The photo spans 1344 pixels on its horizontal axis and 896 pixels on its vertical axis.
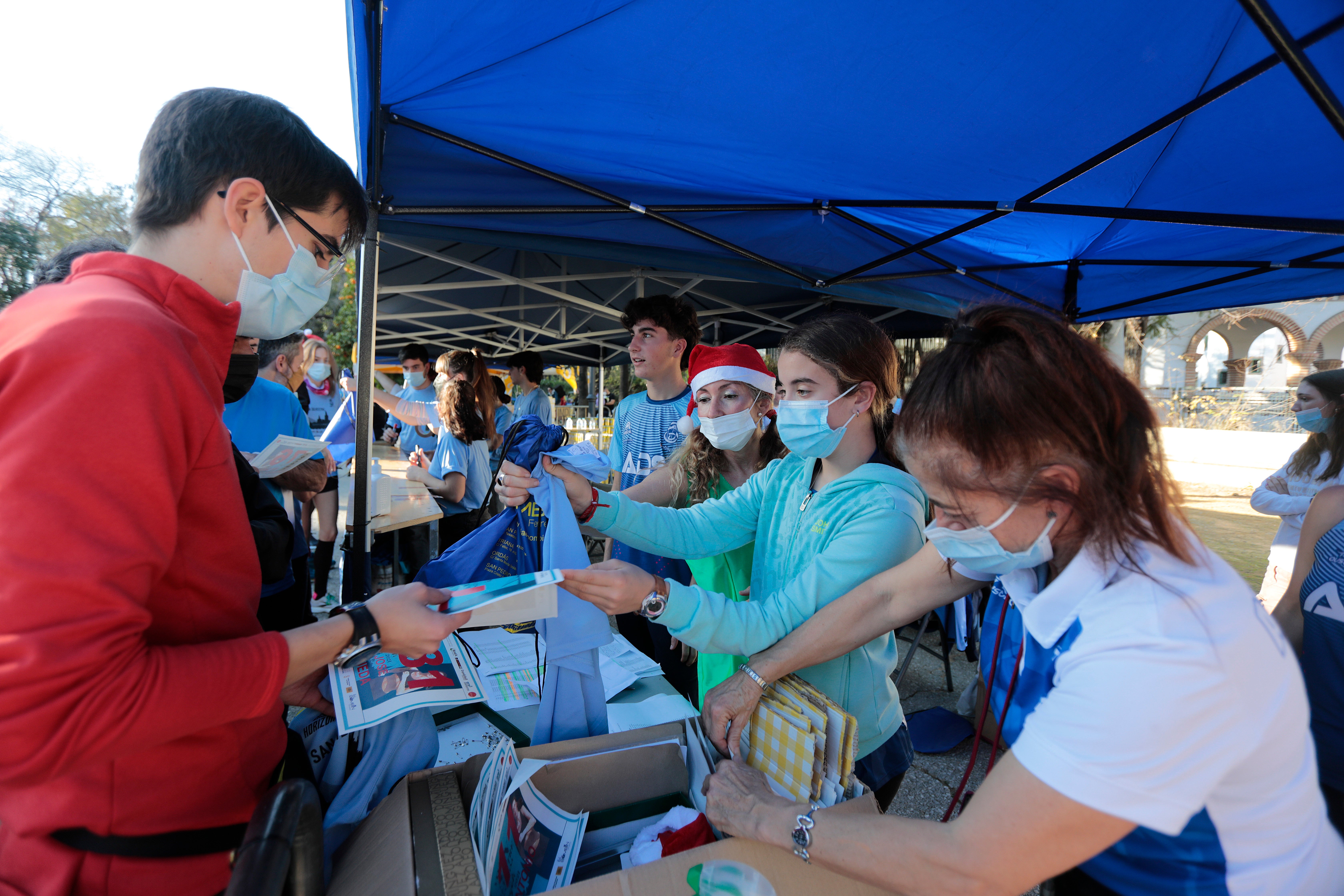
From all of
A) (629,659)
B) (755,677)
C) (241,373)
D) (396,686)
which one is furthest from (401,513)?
(755,677)

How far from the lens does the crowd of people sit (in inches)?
25.7

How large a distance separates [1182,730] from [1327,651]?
159 cm

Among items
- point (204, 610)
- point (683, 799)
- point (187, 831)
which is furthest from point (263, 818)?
point (683, 799)

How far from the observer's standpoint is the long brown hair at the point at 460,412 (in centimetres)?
447

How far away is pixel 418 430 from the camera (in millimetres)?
6395

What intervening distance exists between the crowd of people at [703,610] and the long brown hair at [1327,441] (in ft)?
8.99

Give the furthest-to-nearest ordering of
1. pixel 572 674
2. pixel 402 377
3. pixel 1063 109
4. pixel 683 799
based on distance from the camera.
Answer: pixel 402 377, pixel 1063 109, pixel 572 674, pixel 683 799

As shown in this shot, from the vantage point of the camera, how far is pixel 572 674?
54.1 inches

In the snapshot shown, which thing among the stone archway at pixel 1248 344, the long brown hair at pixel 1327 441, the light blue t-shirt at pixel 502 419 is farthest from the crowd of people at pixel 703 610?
the stone archway at pixel 1248 344

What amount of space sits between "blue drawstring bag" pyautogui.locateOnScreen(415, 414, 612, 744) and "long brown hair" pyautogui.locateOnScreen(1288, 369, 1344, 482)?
348 centimetres

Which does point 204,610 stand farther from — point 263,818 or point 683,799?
point 683,799

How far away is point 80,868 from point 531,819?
624mm

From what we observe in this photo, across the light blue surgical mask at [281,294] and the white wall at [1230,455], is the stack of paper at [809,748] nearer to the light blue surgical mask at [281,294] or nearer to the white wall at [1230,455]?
the light blue surgical mask at [281,294]

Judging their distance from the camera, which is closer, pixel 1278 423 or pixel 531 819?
pixel 531 819
